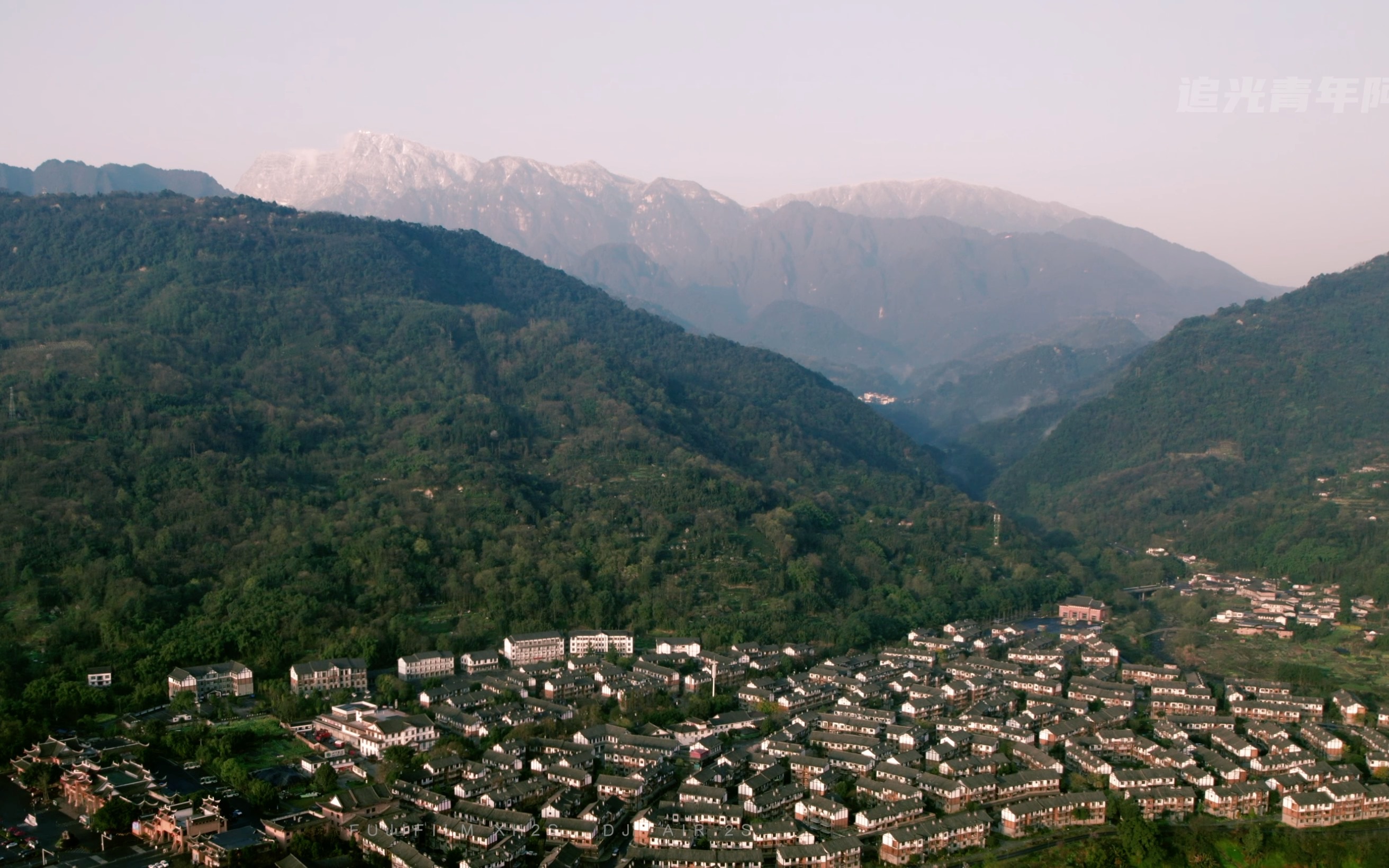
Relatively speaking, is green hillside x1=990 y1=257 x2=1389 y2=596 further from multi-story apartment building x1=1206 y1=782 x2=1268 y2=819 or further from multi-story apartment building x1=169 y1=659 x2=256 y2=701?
multi-story apartment building x1=169 y1=659 x2=256 y2=701

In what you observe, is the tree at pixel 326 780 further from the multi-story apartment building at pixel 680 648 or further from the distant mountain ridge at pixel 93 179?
the distant mountain ridge at pixel 93 179

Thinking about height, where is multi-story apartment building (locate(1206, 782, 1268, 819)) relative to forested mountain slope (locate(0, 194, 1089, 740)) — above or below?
below

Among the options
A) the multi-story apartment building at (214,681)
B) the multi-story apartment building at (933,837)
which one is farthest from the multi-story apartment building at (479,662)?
the multi-story apartment building at (933,837)

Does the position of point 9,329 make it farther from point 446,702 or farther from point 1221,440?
point 1221,440

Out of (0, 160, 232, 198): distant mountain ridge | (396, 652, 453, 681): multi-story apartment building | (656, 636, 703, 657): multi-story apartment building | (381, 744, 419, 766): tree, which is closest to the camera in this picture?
(381, 744, 419, 766): tree

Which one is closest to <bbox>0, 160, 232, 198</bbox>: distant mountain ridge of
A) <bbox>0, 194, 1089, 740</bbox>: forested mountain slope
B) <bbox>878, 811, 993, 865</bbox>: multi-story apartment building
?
<bbox>0, 194, 1089, 740</bbox>: forested mountain slope

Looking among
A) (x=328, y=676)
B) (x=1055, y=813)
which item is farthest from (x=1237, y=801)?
(x=328, y=676)
